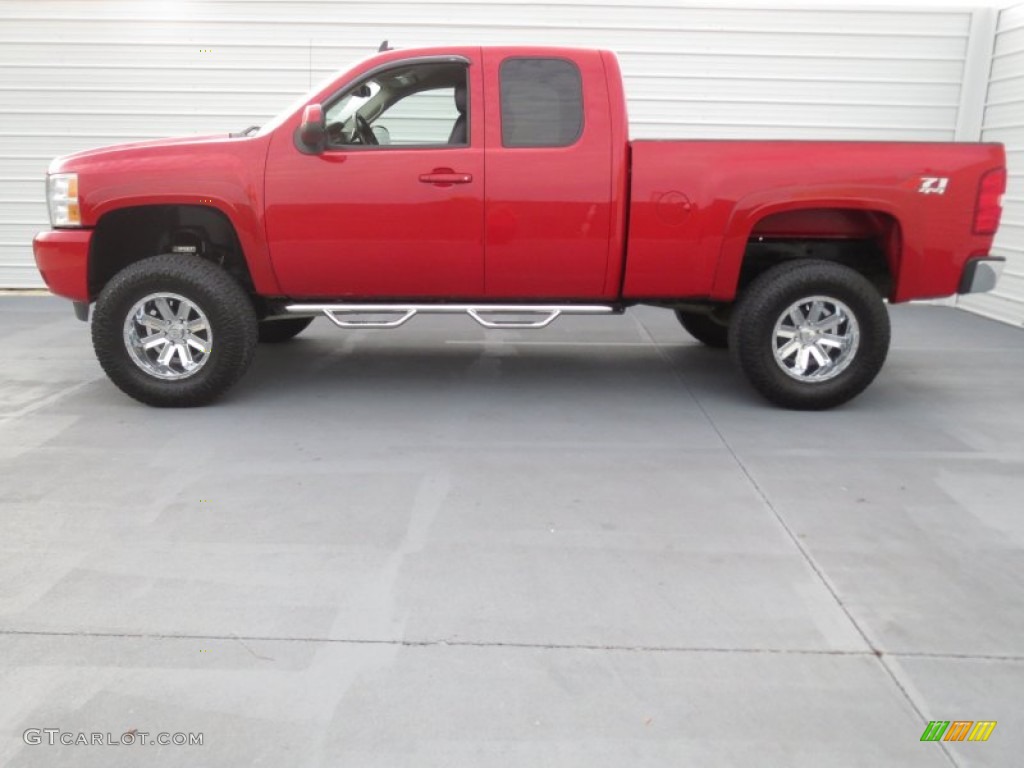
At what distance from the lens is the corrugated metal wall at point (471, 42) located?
9945mm

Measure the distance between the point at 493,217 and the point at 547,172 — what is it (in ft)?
1.35

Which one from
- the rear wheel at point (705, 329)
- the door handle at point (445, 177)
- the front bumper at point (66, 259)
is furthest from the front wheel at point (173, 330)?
the rear wheel at point (705, 329)

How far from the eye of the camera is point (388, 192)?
5582mm

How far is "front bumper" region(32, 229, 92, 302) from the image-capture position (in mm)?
5676

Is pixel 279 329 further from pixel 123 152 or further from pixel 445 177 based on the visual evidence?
pixel 445 177

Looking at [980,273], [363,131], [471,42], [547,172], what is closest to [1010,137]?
[980,273]

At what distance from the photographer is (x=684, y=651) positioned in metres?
3.10

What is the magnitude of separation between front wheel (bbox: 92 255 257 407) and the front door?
15.4 inches

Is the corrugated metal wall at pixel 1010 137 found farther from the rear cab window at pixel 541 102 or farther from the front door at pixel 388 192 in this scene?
the front door at pixel 388 192

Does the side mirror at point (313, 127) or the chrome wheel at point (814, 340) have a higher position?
the side mirror at point (313, 127)

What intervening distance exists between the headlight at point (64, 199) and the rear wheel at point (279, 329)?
2.02m

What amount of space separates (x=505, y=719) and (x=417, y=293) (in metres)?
3.50

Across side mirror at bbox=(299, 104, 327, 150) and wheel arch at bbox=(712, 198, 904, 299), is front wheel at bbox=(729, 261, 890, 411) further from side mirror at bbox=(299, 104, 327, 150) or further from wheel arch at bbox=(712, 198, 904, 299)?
side mirror at bbox=(299, 104, 327, 150)

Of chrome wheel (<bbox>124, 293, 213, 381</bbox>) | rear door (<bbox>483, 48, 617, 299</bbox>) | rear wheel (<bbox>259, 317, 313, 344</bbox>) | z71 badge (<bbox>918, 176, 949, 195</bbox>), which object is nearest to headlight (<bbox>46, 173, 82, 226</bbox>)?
chrome wheel (<bbox>124, 293, 213, 381</bbox>)
